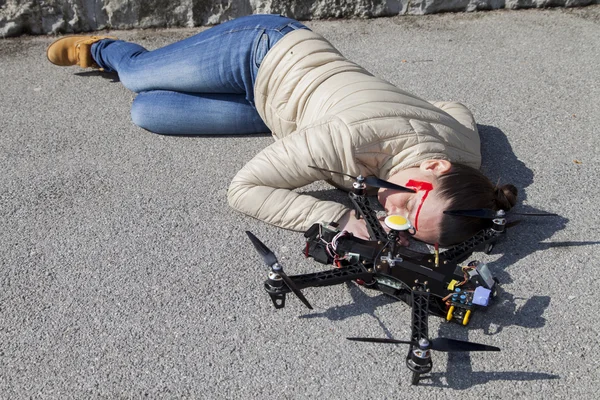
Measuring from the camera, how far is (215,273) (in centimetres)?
244

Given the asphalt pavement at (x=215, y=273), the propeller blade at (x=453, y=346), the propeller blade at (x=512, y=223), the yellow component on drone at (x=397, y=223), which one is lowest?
the asphalt pavement at (x=215, y=273)

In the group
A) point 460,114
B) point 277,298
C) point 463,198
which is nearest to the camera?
point 277,298

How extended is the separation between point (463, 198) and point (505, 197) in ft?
1.21

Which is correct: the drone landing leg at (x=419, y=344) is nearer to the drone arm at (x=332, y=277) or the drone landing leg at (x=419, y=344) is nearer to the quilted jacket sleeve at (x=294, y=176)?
the drone arm at (x=332, y=277)

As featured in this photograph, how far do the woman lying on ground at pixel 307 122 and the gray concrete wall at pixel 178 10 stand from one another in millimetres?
1240

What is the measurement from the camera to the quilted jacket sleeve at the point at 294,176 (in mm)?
2539

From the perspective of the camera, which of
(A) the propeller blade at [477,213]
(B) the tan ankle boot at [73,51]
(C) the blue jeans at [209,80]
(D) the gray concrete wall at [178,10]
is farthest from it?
(D) the gray concrete wall at [178,10]

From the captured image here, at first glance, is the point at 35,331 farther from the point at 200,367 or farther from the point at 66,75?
the point at 66,75

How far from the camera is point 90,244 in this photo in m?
2.60

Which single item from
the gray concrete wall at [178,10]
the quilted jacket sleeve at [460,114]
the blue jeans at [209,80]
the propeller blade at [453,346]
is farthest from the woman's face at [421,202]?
the gray concrete wall at [178,10]

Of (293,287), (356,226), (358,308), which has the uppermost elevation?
(293,287)

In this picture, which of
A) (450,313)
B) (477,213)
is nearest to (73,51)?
(477,213)

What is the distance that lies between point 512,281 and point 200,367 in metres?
1.23

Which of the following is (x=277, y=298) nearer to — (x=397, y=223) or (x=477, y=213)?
(x=397, y=223)
